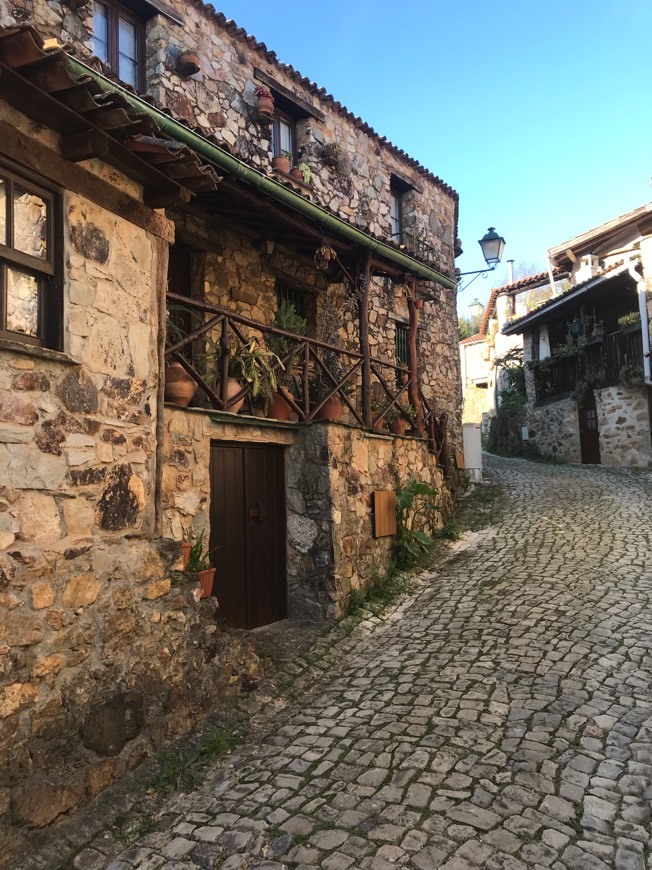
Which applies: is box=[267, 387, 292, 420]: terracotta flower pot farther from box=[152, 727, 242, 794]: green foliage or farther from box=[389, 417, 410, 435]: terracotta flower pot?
box=[152, 727, 242, 794]: green foliage

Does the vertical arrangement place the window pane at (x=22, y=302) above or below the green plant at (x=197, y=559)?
above

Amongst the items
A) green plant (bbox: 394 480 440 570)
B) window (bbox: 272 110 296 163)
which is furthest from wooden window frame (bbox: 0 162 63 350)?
window (bbox: 272 110 296 163)

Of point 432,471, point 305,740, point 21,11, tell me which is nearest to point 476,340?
point 432,471

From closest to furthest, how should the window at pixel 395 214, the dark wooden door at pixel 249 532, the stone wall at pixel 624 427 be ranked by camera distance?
1. the dark wooden door at pixel 249 532
2. the window at pixel 395 214
3. the stone wall at pixel 624 427

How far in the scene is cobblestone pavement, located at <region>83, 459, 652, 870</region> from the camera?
114 inches

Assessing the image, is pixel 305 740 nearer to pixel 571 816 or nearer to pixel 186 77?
pixel 571 816

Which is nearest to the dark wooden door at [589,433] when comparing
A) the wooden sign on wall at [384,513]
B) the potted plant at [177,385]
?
the wooden sign on wall at [384,513]

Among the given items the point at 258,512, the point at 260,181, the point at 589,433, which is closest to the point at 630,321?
the point at 589,433

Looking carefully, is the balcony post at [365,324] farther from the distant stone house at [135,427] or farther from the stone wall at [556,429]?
the stone wall at [556,429]

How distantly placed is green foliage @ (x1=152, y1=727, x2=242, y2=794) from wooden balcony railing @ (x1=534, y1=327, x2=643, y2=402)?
1458 cm

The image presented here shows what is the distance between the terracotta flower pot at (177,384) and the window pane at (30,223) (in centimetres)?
147

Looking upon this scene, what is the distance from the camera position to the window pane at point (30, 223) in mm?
3361

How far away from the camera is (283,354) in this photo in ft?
22.1

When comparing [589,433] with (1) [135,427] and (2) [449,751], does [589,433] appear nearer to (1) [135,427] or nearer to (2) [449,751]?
(2) [449,751]
